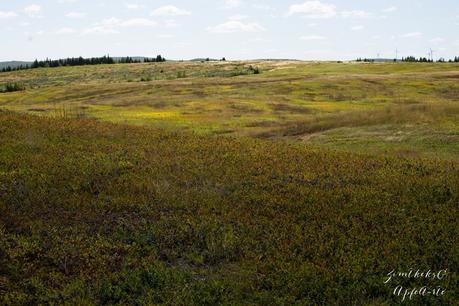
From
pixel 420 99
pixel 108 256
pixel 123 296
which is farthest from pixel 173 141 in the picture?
pixel 420 99

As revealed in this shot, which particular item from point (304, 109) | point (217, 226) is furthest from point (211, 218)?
point (304, 109)

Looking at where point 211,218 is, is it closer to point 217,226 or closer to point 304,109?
point 217,226

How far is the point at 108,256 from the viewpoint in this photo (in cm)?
1157

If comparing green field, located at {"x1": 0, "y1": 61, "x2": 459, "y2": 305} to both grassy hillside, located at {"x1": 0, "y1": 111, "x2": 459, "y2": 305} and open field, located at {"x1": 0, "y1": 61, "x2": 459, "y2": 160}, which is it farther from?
open field, located at {"x1": 0, "y1": 61, "x2": 459, "y2": 160}

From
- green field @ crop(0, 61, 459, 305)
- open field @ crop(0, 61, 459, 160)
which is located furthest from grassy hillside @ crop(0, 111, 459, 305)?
open field @ crop(0, 61, 459, 160)

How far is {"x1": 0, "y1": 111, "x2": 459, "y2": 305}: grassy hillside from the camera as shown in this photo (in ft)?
33.5

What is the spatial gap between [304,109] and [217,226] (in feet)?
148

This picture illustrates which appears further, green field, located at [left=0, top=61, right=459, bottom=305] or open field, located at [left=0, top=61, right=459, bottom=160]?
open field, located at [left=0, top=61, right=459, bottom=160]

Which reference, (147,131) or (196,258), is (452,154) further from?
(196,258)

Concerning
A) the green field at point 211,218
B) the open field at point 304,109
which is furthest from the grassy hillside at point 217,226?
the open field at point 304,109

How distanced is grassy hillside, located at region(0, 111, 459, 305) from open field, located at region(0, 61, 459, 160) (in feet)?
33.5

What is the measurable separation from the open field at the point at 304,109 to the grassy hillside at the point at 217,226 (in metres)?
10.2

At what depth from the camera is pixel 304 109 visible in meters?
56.8

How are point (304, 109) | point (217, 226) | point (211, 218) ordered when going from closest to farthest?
point (217, 226) < point (211, 218) < point (304, 109)
